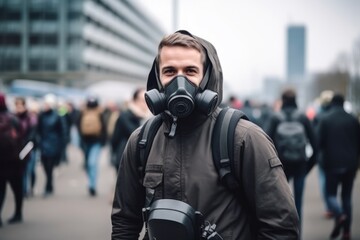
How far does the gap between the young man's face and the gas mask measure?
0.03 meters

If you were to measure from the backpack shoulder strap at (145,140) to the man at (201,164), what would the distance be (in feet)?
0.11

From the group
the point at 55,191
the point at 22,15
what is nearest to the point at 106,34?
the point at 22,15

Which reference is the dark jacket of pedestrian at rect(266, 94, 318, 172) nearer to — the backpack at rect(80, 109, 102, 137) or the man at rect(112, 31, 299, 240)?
the man at rect(112, 31, 299, 240)

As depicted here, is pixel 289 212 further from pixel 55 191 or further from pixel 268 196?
pixel 55 191

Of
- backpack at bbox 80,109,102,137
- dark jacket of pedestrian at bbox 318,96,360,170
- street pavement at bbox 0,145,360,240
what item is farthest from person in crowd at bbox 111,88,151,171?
dark jacket of pedestrian at bbox 318,96,360,170

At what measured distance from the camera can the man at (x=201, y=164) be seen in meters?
2.04

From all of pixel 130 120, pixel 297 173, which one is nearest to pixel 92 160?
pixel 130 120

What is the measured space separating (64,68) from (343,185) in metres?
57.2

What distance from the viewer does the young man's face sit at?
2.19m

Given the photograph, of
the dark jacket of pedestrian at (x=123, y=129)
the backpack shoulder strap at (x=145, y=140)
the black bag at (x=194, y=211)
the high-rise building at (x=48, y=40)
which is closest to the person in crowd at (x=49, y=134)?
the dark jacket of pedestrian at (x=123, y=129)

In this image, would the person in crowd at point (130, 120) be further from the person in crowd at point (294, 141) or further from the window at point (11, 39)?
the window at point (11, 39)

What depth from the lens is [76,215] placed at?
7.96 m

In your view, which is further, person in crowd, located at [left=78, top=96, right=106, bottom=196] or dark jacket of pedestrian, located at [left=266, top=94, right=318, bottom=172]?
person in crowd, located at [left=78, top=96, right=106, bottom=196]

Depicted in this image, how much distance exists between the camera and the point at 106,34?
250 ft
